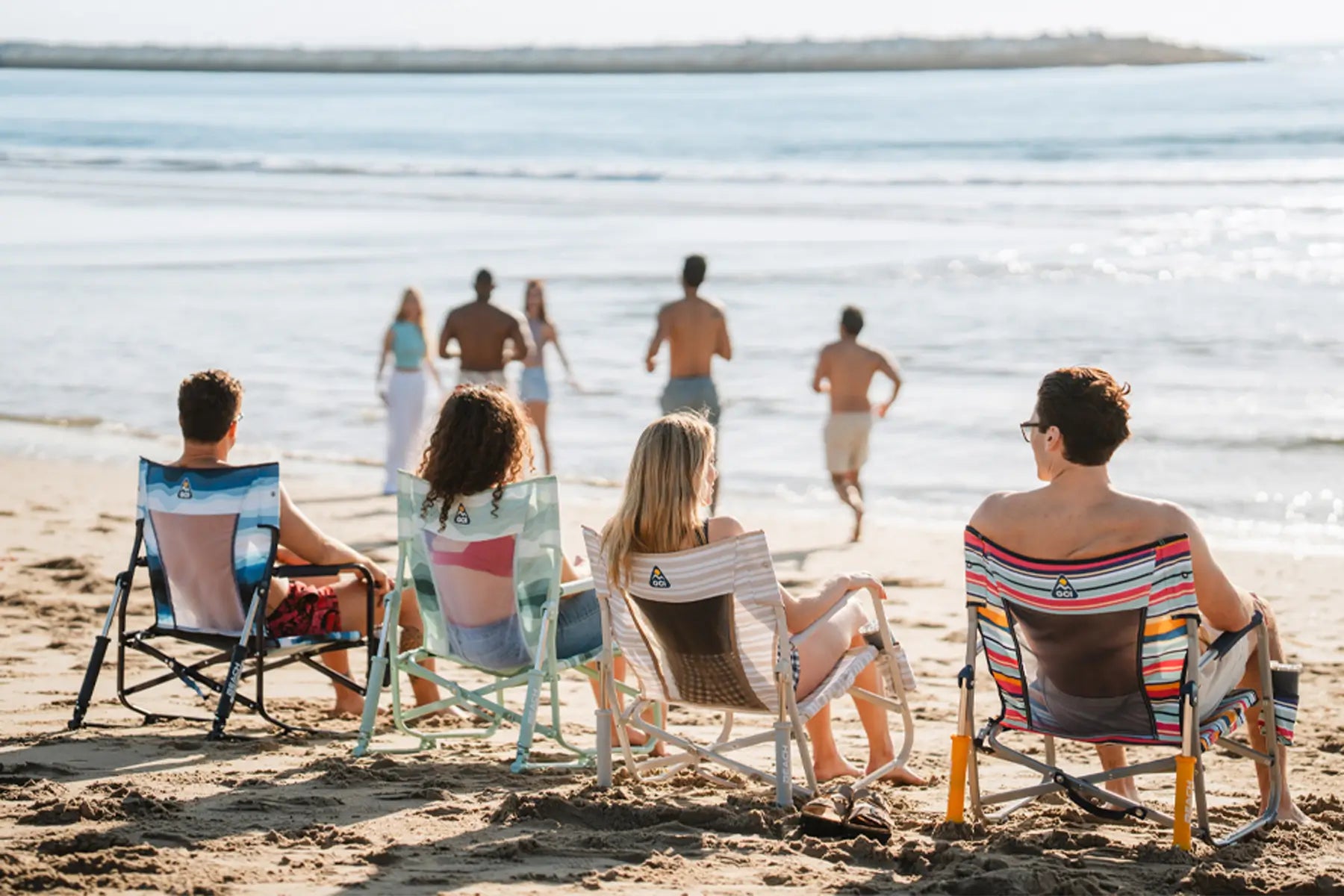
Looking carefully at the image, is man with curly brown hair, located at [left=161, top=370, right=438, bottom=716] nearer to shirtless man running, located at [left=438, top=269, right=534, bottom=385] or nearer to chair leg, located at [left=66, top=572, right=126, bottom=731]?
chair leg, located at [left=66, top=572, right=126, bottom=731]

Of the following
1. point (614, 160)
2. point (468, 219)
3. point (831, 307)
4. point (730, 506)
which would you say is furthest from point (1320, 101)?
point (730, 506)

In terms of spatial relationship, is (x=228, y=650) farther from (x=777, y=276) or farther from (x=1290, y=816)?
(x=777, y=276)

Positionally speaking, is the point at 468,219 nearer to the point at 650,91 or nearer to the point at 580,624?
the point at 580,624

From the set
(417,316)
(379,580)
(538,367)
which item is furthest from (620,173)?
(379,580)

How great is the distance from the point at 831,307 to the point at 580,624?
1494 cm

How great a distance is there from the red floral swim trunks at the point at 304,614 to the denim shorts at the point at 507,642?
0.53 metres

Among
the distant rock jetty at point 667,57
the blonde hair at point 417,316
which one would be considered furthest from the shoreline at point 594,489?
the distant rock jetty at point 667,57

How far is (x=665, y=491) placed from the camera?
3.94 metres

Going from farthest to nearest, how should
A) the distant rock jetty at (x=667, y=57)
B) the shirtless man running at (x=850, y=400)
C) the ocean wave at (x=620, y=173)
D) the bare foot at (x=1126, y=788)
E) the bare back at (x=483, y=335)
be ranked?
the distant rock jetty at (x=667, y=57) < the ocean wave at (x=620, y=173) < the bare back at (x=483, y=335) < the shirtless man running at (x=850, y=400) < the bare foot at (x=1126, y=788)

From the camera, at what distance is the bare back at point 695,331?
9562mm

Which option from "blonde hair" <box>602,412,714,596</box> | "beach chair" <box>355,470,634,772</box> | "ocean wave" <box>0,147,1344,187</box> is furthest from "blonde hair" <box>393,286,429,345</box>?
"ocean wave" <box>0,147,1344,187</box>

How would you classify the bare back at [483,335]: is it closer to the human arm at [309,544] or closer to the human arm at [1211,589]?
the human arm at [309,544]

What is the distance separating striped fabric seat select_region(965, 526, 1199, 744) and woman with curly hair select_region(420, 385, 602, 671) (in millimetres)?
1165

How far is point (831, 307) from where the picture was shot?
19266 mm
